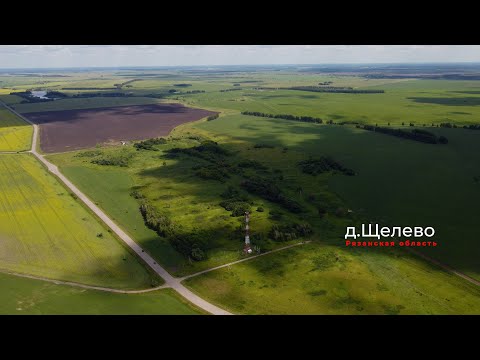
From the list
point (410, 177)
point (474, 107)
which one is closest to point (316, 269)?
point (410, 177)

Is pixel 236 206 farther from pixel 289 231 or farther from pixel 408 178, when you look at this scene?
pixel 408 178

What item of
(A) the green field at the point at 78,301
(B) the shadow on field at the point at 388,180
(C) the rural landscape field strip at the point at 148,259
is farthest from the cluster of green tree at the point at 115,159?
(A) the green field at the point at 78,301

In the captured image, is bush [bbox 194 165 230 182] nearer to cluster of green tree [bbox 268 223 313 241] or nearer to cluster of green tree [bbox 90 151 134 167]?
cluster of green tree [bbox 90 151 134 167]

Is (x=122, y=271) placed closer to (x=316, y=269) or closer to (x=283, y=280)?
(x=283, y=280)

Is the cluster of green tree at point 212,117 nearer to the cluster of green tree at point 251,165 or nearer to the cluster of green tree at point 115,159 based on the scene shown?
the cluster of green tree at point 115,159

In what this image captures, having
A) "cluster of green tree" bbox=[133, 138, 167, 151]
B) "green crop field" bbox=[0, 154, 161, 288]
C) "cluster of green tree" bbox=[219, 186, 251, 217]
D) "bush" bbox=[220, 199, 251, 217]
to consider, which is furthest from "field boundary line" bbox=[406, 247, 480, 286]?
"cluster of green tree" bbox=[133, 138, 167, 151]
